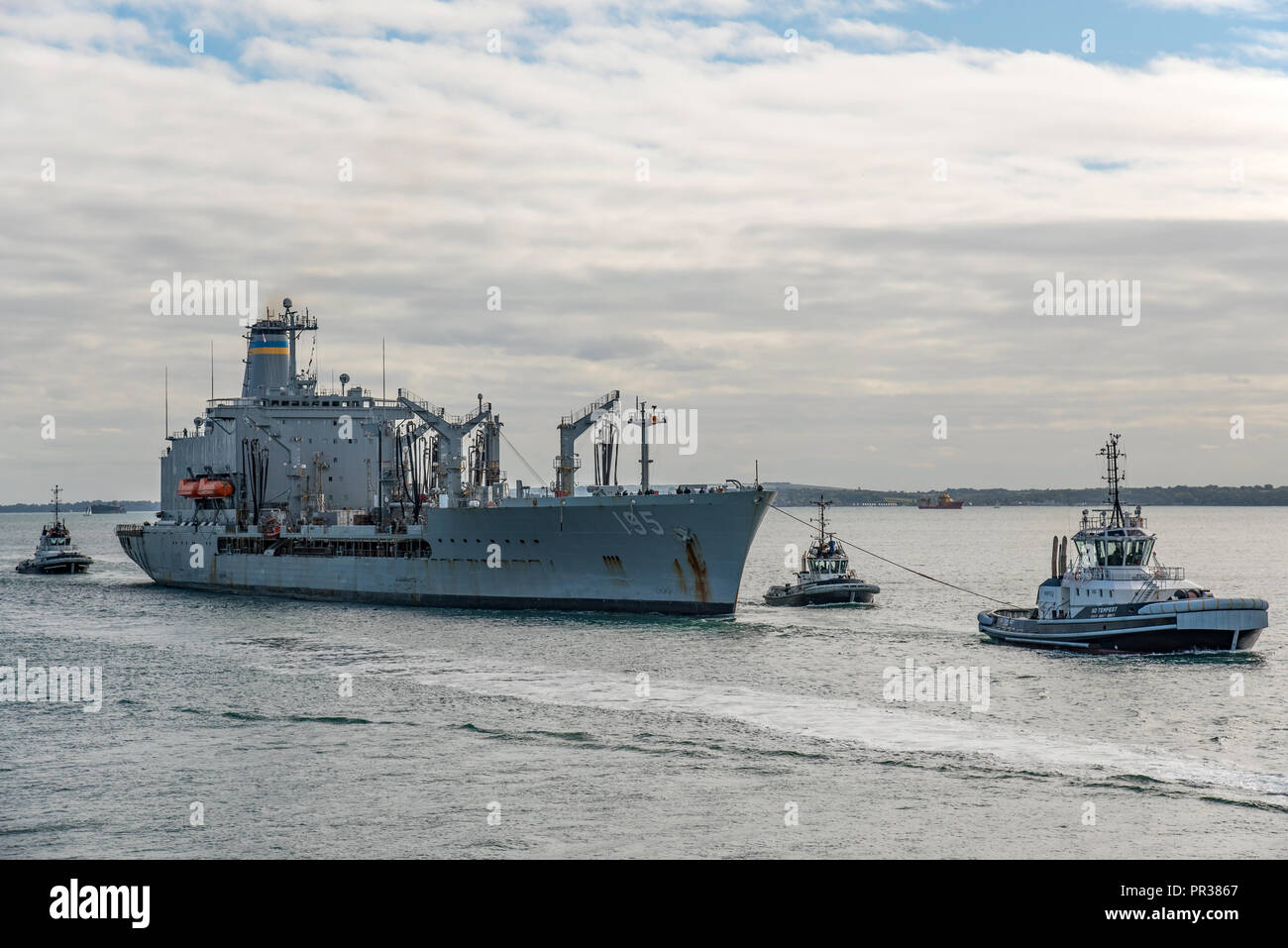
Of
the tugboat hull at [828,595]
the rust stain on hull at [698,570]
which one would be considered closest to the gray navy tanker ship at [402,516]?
the rust stain on hull at [698,570]

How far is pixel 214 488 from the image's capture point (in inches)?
2872

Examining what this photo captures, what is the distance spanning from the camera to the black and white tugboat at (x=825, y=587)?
57375mm

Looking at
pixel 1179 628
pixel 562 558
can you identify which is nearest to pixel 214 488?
pixel 562 558

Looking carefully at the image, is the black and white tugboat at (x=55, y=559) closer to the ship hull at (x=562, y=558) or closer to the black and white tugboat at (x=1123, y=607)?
the ship hull at (x=562, y=558)

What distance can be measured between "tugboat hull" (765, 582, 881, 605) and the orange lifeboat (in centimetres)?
3530

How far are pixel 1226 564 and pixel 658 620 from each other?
251 ft

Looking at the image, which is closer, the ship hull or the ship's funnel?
the ship hull

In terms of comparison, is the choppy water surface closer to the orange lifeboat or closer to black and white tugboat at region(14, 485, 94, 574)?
the orange lifeboat

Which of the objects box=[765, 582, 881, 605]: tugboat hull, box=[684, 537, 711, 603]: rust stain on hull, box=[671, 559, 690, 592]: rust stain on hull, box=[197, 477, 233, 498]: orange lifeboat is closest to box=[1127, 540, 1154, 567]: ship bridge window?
box=[684, 537, 711, 603]: rust stain on hull

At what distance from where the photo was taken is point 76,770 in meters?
24.5

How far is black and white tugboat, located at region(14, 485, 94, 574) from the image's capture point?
93.5 meters

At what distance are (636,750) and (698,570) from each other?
2393cm
